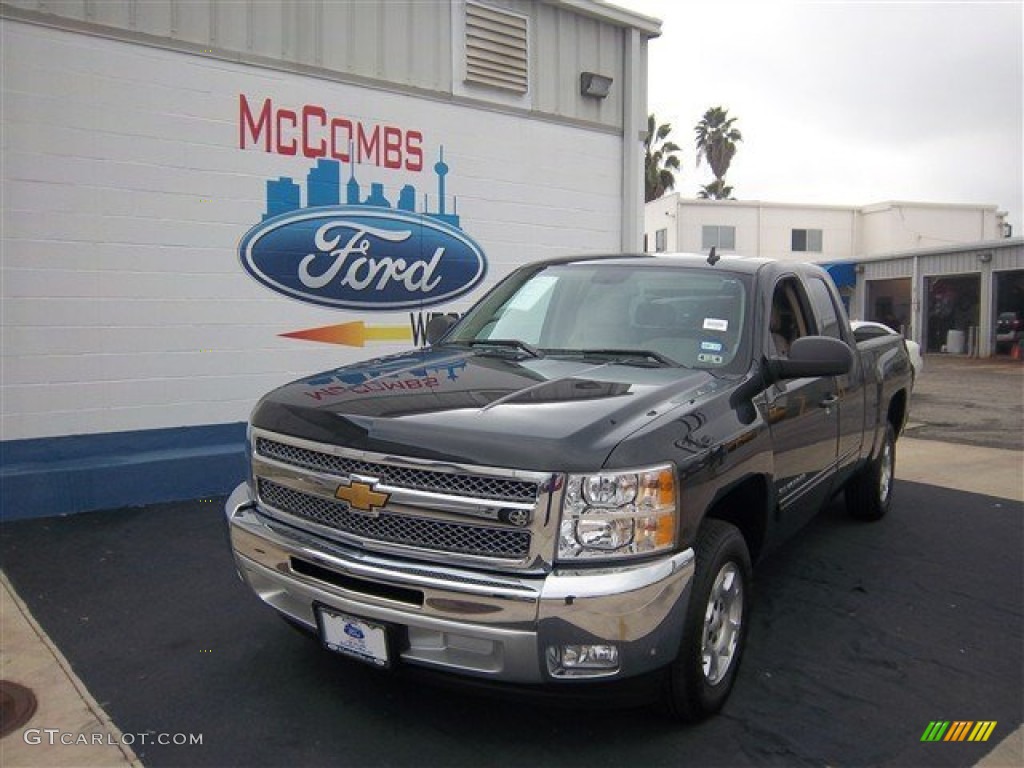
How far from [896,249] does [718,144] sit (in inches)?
787

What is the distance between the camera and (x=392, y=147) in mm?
7352

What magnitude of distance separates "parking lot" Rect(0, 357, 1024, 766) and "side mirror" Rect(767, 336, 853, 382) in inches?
52.4

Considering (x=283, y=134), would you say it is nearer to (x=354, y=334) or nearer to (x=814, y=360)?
(x=354, y=334)

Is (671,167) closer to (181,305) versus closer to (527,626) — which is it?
(181,305)

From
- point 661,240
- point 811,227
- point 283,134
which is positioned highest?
point 811,227

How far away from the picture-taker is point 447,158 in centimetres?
770

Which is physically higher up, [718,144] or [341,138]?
[718,144]

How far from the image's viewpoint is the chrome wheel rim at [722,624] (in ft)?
9.93

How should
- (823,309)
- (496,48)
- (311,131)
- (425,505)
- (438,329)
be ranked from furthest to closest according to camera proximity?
(496,48), (311,131), (823,309), (438,329), (425,505)

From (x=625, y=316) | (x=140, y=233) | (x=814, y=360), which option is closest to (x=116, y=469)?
(x=140, y=233)

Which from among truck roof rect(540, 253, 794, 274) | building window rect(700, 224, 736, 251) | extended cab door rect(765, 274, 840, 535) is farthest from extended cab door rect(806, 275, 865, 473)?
building window rect(700, 224, 736, 251)

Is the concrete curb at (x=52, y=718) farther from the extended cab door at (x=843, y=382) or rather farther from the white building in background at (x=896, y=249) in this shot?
the white building in background at (x=896, y=249)

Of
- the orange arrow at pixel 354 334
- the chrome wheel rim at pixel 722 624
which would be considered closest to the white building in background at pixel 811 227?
the orange arrow at pixel 354 334

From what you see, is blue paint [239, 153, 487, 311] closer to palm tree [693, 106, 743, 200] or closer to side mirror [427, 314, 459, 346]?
side mirror [427, 314, 459, 346]
